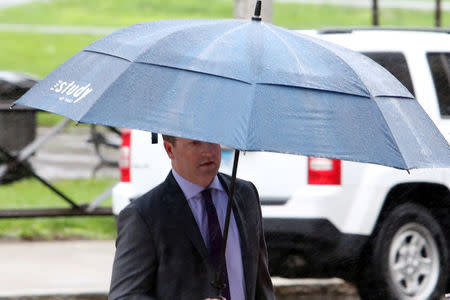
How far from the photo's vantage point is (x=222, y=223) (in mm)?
3385

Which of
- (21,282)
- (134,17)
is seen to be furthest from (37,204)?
(134,17)

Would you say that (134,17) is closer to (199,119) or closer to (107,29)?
(107,29)

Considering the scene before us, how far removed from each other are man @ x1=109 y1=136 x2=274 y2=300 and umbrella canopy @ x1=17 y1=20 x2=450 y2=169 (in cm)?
25

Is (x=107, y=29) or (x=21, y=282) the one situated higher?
(x=107, y=29)

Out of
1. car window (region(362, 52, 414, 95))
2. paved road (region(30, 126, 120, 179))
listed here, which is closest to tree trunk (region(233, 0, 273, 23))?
car window (region(362, 52, 414, 95))

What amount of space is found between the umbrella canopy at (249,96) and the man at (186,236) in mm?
248

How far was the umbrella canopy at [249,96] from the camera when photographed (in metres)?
3.09

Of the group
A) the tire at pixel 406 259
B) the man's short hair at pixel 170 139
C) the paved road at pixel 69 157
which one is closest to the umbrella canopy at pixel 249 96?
the man's short hair at pixel 170 139

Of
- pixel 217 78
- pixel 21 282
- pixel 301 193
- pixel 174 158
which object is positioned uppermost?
pixel 217 78

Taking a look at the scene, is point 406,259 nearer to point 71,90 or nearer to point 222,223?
point 222,223

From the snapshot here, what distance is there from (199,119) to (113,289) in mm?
610

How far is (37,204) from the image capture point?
441 inches

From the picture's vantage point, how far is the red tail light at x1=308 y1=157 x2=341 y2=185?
700 cm

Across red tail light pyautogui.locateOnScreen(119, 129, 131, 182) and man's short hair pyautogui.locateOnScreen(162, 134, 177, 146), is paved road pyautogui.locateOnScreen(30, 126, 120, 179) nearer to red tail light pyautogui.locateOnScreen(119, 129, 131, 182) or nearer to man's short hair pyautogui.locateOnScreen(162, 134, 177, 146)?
red tail light pyautogui.locateOnScreen(119, 129, 131, 182)
